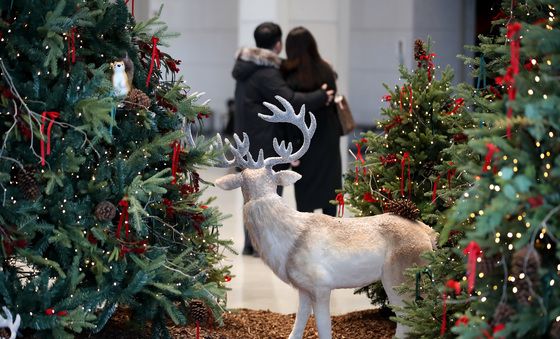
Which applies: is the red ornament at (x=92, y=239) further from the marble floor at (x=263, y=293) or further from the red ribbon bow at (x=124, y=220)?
the marble floor at (x=263, y=293)

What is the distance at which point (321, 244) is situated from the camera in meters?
5.38

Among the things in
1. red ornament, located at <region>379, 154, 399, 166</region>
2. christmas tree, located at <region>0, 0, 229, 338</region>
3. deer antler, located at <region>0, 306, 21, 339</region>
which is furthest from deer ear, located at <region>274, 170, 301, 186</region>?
deer antler, located at <region>0, 306, 21, 339</region>

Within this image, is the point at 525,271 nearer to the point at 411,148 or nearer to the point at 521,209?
the point at 521,209

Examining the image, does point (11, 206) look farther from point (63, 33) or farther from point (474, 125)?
point (474, 125)

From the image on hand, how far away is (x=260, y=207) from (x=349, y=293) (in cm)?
314

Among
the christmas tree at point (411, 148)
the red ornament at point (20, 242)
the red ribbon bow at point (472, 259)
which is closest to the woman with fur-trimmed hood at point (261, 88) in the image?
the christmas tree at point (411, 148)

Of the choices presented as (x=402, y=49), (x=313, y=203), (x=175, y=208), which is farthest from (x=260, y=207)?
(x=402, y=49)

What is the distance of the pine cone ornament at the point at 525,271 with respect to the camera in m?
3.56

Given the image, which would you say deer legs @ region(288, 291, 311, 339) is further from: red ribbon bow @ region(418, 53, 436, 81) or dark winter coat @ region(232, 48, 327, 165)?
dark winter coat @ region(232, 48, 327, 165)

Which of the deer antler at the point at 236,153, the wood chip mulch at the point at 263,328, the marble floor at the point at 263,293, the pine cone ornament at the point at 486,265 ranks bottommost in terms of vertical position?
the marble floor at the point at 263,293

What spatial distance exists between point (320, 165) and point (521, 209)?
4.70m

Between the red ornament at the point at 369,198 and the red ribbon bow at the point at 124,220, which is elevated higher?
the red ribbon bow at the point at 124,220

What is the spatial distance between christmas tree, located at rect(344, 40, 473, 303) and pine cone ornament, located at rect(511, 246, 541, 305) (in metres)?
2.33

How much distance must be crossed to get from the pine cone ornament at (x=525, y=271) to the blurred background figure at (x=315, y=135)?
15.6ft
